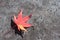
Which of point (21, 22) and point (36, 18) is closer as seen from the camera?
point (21, 22)

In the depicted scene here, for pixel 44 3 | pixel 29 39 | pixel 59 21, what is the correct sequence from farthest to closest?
pixel 44 3 < pixel 59 21 < pixel 29 39

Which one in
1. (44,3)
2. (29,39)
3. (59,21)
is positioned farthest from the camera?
(44,3)

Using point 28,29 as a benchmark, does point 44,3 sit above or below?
above

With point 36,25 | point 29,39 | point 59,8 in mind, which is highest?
point 59,8

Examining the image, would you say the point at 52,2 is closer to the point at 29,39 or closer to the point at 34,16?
the point at 34,16

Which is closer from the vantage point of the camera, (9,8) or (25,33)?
(25,33)

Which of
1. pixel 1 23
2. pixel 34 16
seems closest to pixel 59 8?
pixel 34 16

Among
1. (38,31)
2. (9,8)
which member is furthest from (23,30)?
(9,8)
